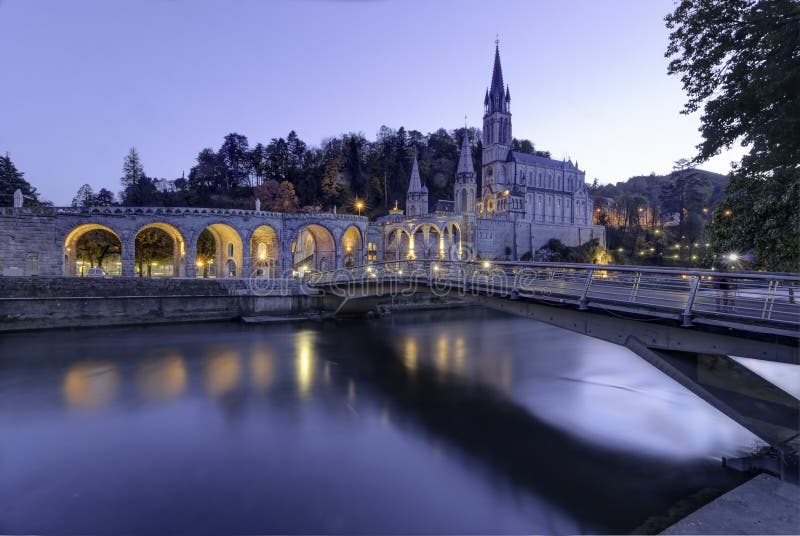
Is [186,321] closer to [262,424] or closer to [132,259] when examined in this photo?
[132,259]

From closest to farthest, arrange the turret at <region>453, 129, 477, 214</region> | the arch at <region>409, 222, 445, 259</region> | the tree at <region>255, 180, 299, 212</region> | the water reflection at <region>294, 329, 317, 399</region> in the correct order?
the water reflection at <region>294, 329, 317, 399</region>, the arch at <region>409, 222, 445, 259</region>, the tree at <region>255, 180, 299, 212</region>, the turret at <region>453, 129, 477, 214</region>

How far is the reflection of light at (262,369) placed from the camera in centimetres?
1595

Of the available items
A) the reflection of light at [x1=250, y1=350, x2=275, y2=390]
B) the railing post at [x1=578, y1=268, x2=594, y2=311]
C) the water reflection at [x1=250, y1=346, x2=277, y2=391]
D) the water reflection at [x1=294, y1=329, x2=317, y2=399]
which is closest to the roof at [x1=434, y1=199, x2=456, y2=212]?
the water reflection at [x1=294, y1=329, x2=317, y2=399]

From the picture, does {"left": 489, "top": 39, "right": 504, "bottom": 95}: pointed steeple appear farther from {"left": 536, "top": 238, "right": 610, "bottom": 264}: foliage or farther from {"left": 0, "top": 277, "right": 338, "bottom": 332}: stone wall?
{"left": 0, "top": 277, "right": 338, "bottom": 332}: stone wall

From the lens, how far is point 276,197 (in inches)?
2363

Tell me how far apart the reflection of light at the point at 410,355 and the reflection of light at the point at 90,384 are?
11048 mm

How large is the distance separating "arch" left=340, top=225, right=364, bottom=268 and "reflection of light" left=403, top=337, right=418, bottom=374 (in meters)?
23.6

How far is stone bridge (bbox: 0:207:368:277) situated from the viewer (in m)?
28.0

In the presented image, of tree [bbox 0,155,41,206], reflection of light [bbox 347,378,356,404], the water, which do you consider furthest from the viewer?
tree [bbox 0,155,41,206]

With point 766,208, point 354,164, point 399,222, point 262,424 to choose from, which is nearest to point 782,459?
point 766,208

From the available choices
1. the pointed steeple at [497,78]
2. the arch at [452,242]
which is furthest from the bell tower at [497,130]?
the arch at [452,242]

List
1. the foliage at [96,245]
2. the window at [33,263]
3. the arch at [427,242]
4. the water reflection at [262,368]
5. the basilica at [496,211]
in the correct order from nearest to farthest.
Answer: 1. the water reflection at [262,368]
2. the window at [33,263]
3. the foliage at [96,245]
4. the arch at [427,242]
5. the basilica at [496,211]

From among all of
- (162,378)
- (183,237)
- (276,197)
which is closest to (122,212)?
(183,237)

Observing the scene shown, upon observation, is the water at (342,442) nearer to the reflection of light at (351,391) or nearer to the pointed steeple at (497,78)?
the reflection of light at (351,391)
